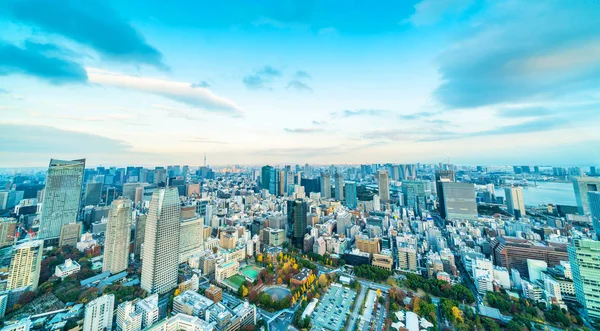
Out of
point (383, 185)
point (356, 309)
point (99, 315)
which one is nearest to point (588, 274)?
point (356, 309)

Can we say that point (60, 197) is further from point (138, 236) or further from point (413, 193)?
point (413, 193)

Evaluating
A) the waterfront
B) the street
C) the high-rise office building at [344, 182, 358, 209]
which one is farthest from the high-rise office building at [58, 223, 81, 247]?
the waterfront

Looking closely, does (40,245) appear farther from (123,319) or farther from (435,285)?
(435,285)

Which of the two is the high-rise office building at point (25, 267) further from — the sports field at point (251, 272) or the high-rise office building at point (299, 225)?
the high-rise office building at point (299, 225)

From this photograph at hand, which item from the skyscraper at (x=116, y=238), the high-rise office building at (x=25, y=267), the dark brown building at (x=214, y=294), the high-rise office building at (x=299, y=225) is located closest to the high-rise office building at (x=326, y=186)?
the high-rise office building at (x=299, y=225)

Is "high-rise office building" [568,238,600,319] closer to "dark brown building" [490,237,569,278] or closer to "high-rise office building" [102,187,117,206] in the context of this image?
"dark brown building" [490,237,569,278]

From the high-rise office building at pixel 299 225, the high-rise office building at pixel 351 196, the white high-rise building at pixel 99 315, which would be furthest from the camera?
the high-rise office building at pixel 351 196

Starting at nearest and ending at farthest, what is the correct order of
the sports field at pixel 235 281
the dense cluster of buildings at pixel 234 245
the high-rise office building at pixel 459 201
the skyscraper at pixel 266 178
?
the dense cluster of buildings at pixel 234 245, the sports field at pixel 235 281, the high-rise office building at pixel 459 201, the skyscraper at pixel 266 178
